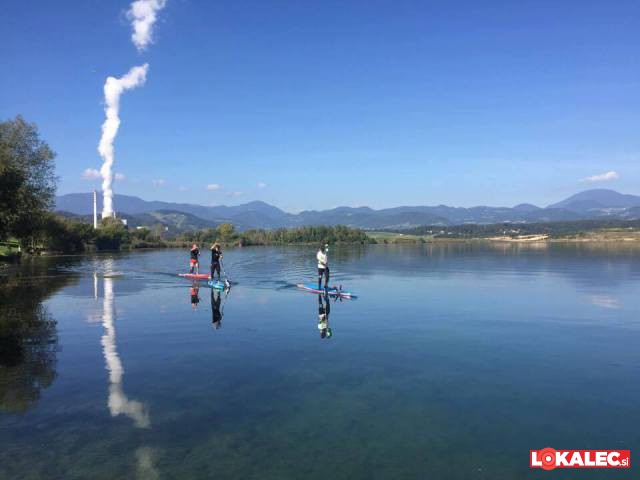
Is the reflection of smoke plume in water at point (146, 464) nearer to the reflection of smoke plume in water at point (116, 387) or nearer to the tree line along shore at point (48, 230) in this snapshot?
the reflection of smoke plume in water at point (116, 387)

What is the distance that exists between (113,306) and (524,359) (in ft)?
59.1

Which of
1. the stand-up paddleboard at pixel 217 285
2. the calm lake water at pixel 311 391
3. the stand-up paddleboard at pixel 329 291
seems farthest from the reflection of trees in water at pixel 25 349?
the stand-up paddleboard at pixel 329 291

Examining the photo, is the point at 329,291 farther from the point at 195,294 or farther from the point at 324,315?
the point at 195,294

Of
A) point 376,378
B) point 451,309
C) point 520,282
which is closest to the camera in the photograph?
point 376,378

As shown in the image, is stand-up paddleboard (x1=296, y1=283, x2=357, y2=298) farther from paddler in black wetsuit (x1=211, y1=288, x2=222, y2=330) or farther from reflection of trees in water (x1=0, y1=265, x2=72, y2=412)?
reflection of trees in water (x1=0, y1=265, x2=72, y2=412)

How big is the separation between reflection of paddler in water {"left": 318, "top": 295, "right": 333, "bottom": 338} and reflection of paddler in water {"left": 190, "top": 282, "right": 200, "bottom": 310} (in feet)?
20.1

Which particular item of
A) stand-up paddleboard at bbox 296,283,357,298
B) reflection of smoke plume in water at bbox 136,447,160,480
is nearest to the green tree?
stand-up paddleboard at bbox 296,283,357,298

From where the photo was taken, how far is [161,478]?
21.6ft

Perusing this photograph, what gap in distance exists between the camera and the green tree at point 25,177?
4275 centimetres

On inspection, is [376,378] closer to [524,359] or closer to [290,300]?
[524,359]

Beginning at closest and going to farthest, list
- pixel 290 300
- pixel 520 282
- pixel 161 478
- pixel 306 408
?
1. pixel 161 478
2. pixel 306 408
3. pixel 290 300
4. pixel 520 282

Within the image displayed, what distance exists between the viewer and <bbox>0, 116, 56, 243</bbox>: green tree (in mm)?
42750

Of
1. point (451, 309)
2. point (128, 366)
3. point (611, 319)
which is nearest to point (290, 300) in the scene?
point (451, 309)

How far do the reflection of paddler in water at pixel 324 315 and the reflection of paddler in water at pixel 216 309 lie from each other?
155 inches
